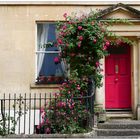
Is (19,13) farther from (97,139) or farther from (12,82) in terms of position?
(97,139)

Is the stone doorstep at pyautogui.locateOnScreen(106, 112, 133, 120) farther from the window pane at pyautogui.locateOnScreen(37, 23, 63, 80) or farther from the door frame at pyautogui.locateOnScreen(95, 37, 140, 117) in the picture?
the window pane at pyautogui.locateOnScreen(37, 23, 63, 80)

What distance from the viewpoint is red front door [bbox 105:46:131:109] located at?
13086mm

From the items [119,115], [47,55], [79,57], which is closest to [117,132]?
[119,115]

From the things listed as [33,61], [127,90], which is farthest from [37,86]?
[127,90]

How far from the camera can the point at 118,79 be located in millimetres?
13141

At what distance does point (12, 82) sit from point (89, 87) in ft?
9.12

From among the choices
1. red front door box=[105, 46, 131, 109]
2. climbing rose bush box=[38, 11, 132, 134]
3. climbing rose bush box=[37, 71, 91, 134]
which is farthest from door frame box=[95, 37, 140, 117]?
climbing rose bush box=[37, 71, 91, 134]

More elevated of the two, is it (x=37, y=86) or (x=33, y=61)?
(x=33, y=61)

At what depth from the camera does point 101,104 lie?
12477mm

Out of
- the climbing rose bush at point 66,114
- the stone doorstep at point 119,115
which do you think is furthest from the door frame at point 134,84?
the climbing rose bush at point 66,114

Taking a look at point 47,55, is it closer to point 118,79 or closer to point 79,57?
point 79,57

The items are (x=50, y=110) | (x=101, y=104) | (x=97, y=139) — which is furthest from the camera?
(x=101, y=104)

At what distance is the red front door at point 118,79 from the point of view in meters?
13.1

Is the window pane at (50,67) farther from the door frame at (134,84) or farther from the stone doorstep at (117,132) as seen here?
the stone doorstep at (117,132)
